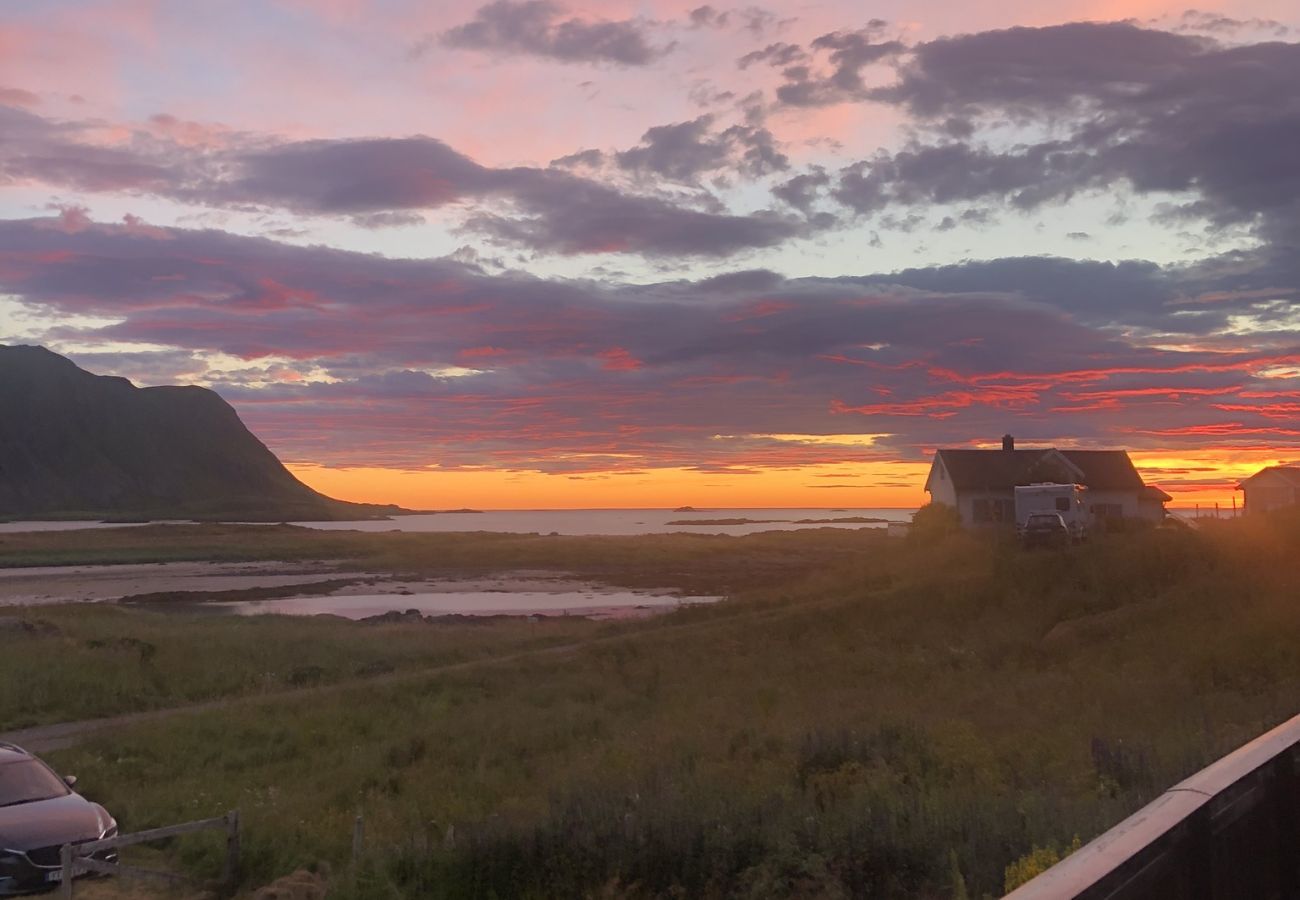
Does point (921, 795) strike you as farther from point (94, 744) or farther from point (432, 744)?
point (94, 744)

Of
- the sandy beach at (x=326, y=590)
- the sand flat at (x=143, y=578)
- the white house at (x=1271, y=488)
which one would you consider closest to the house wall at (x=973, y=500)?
the sandy beach at (x=326, y=590)

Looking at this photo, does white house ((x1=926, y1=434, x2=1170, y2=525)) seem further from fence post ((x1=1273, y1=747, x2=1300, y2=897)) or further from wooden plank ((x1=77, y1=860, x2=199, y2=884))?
fence post ((x1=1273, y1=747, x2=1300, y2=897))

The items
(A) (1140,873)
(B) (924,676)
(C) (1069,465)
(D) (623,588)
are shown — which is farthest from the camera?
(D) (623,588)

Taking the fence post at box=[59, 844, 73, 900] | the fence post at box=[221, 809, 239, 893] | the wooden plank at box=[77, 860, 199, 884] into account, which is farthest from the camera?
the fence post at box=[221, 809, 239, 893]

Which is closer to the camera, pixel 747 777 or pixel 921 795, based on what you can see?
pixel 921 795

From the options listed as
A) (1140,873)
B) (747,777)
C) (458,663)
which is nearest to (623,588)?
(458,663)

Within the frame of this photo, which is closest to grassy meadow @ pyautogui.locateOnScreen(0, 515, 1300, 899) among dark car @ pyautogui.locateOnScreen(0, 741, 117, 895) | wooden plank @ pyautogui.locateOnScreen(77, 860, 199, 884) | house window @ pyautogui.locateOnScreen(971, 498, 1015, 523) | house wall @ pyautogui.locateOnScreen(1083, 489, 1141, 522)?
wooden plank @ pyautogui.locateOnScreen(77, 860, 199, 884)

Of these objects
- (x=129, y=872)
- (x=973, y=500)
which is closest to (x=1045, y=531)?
(x=973, y=500)

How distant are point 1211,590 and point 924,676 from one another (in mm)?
9969

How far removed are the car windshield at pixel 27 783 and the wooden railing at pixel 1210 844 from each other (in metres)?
14.0

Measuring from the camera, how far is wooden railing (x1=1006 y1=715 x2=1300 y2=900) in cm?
342

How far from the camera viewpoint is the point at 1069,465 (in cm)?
5944

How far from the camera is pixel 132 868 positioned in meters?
13.1

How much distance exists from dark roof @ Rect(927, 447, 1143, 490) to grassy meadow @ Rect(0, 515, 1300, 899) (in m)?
11.5
